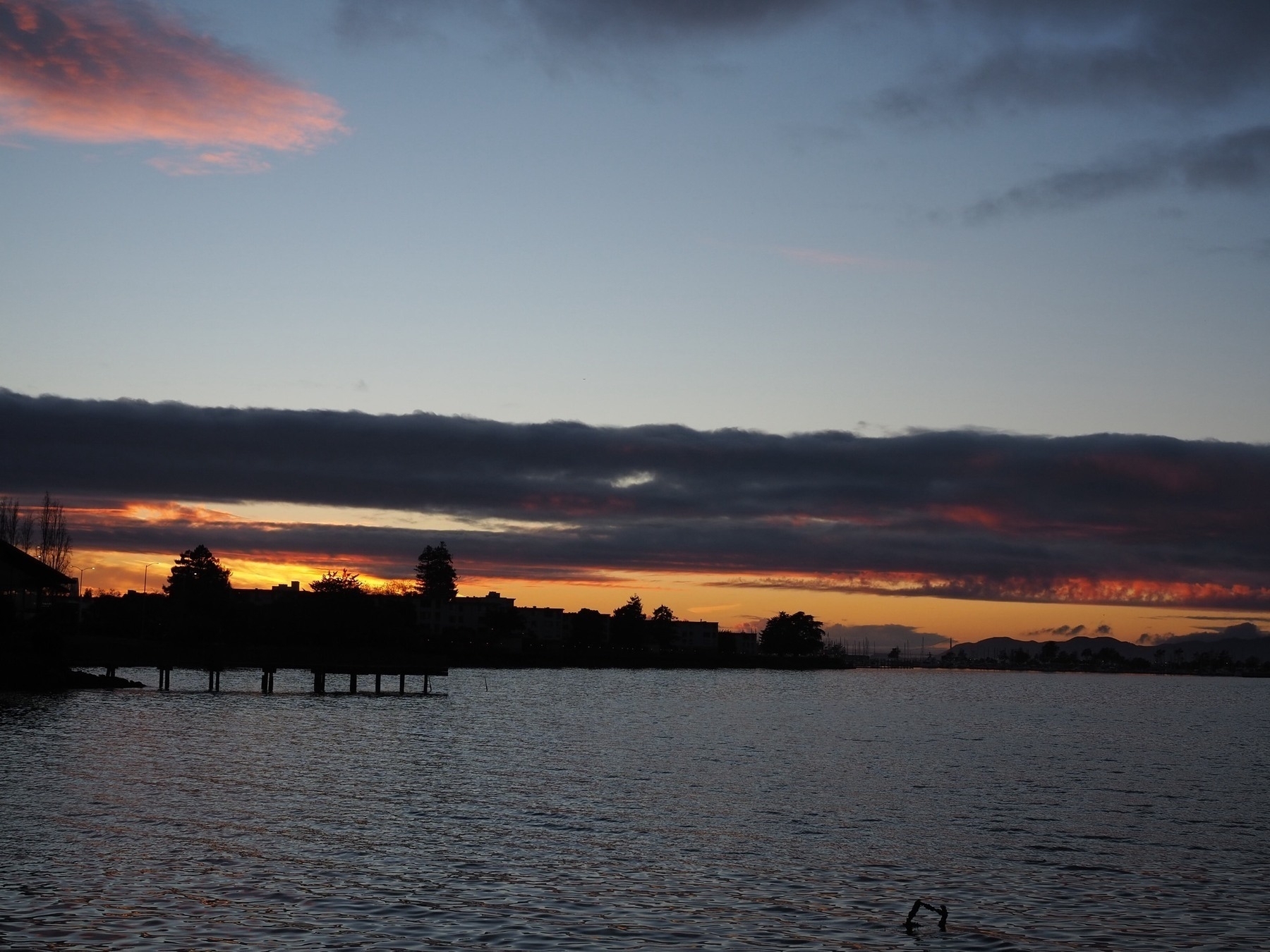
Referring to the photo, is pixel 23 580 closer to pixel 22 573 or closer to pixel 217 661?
pixel 22 573

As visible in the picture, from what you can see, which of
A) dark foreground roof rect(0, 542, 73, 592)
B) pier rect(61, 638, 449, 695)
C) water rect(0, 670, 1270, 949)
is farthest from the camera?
pier rect(61, 638, 449, 695)

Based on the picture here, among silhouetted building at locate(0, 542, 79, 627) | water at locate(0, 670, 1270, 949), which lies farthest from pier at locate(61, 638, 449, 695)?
water at locate(0, 670, 1270, 949)

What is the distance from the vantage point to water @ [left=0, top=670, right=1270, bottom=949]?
24.8m

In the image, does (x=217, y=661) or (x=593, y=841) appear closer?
(x=593, y=841)

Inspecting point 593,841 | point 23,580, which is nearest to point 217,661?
point 23,580

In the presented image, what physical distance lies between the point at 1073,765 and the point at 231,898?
2153 inches

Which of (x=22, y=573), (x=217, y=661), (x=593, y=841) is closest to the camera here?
(x=593, y=841)

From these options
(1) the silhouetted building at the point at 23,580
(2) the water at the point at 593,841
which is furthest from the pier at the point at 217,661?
(2) the water at the point at 593,841

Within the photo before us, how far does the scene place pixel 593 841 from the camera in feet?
117

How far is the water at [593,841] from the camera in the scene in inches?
976

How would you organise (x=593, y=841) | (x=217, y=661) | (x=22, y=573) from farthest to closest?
(x=217, y=661), (x=22, y=573), (x=593, y=841)

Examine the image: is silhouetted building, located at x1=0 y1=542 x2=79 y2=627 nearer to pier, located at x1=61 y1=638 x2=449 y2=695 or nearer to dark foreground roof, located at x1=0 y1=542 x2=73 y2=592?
dark foreground roof, located at x1=0 y1=542 x2=73 y2=592

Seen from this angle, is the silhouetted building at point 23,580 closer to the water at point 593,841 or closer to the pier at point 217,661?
the pier at point 217,661

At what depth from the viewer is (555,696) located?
473ft
